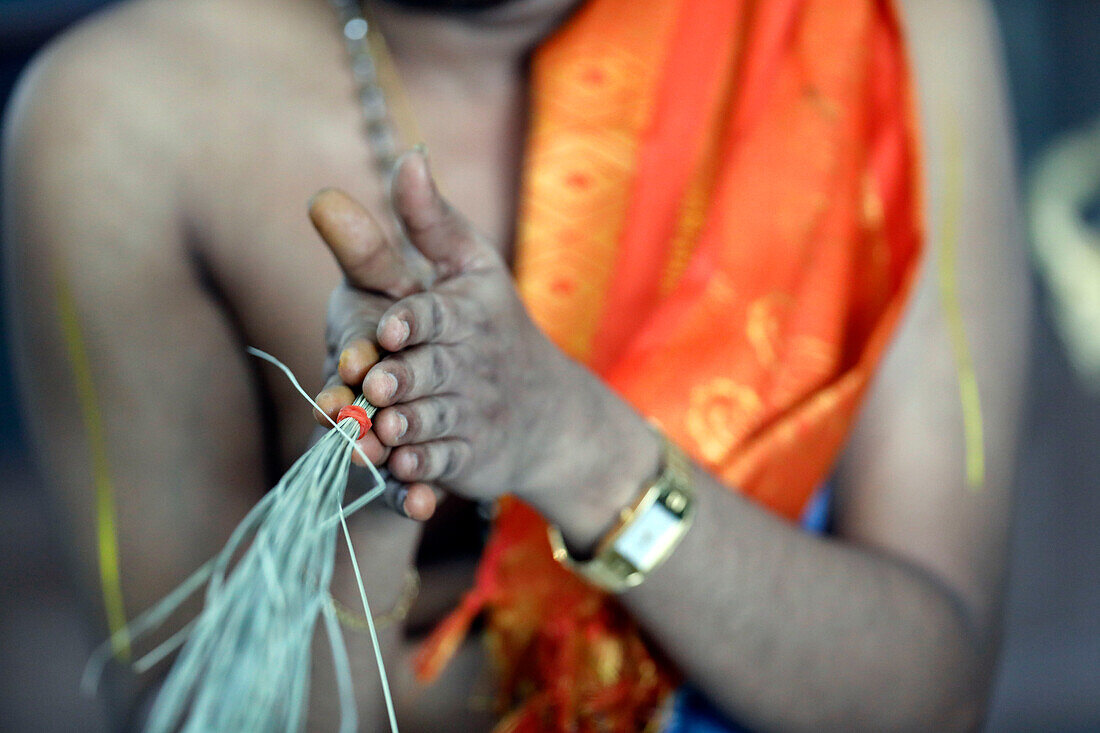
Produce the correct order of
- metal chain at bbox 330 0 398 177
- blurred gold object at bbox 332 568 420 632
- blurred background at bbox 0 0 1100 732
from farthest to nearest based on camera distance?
1. blurred background at bbox 0 0 1100 732
2. metal chain at bbox 330 0 398 177
3. blurred gold object at bbox 332 568 420 632

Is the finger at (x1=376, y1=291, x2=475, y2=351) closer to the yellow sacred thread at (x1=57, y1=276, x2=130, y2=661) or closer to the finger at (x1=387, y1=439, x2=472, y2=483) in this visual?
the finger at (x1=387, y1=439, x2=472, y2=483)

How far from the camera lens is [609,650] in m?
0.62

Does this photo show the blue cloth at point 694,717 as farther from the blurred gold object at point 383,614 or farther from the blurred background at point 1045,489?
the blurred background at point 1045,489

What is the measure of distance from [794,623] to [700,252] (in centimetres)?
24

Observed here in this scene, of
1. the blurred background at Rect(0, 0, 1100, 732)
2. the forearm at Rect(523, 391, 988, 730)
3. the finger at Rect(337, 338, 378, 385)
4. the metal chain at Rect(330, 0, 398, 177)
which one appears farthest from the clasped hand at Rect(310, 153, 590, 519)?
the blurred background at Rect(0, 0, 1100, 732)

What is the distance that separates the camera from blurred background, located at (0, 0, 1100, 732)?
1457 millimetres

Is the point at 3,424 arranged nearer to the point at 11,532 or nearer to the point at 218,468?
the point at 11,532

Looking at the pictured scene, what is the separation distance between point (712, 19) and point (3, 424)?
1.13 metres

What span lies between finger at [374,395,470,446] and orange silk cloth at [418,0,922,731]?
0.81 ft

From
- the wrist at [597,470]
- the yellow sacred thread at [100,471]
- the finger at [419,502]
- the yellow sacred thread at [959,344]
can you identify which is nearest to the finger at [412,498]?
the finger at [419,502]

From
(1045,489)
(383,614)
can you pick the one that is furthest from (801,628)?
(1045,489)

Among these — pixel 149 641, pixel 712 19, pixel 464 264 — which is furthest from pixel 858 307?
pixel 149 641

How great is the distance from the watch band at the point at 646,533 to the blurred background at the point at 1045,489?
3.66 ft

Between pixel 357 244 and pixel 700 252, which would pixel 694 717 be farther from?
pixel 357 244
